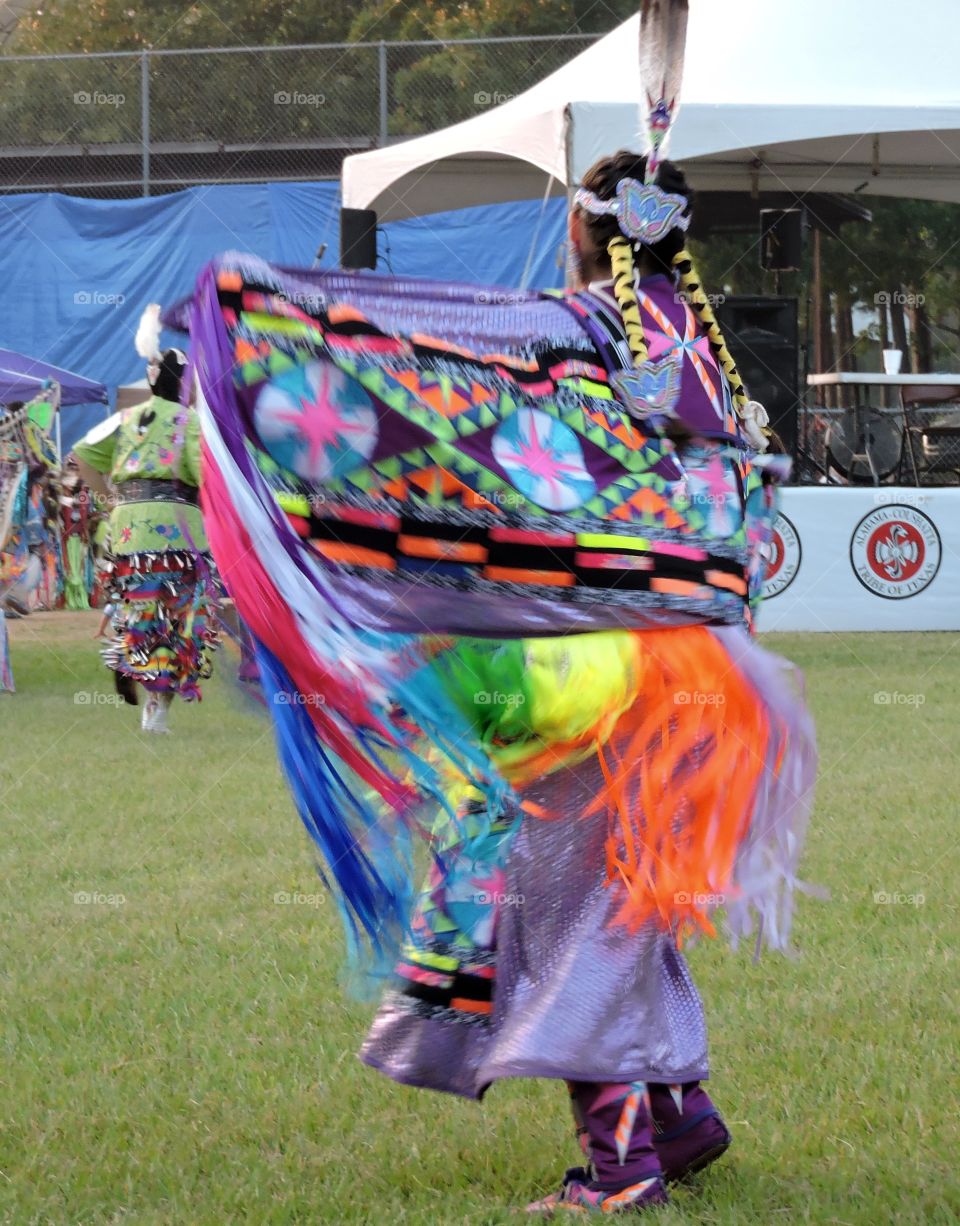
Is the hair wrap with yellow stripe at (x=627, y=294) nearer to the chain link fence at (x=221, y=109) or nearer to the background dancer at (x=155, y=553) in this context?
the background dancer at (x=155, y=553)

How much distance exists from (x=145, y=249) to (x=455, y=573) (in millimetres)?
14942

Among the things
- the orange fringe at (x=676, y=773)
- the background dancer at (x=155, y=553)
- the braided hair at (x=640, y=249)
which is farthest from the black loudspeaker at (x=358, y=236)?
the orange fringe at (x=676, y=773)

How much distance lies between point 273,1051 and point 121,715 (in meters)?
5.40

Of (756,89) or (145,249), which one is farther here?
(145,249)

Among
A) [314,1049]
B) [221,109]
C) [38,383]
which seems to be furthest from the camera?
[221,109]

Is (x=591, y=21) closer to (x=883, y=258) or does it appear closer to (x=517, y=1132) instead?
(x=883, y=258)

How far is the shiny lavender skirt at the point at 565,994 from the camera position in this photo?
8.14ft

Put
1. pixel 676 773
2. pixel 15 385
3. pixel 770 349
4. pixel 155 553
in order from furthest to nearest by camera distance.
→ pixel 15 385 < pixel 770 349 < pixel 155 553 < pixel 676 773

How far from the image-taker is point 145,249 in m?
16.7

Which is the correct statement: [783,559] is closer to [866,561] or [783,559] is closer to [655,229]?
[866,561]

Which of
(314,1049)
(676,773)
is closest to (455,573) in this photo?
(676,773)

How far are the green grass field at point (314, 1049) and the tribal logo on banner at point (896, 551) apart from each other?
485 centimetres

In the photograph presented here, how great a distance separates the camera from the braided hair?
2.65 metres

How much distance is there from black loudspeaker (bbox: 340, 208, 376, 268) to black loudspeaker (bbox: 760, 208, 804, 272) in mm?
3045
